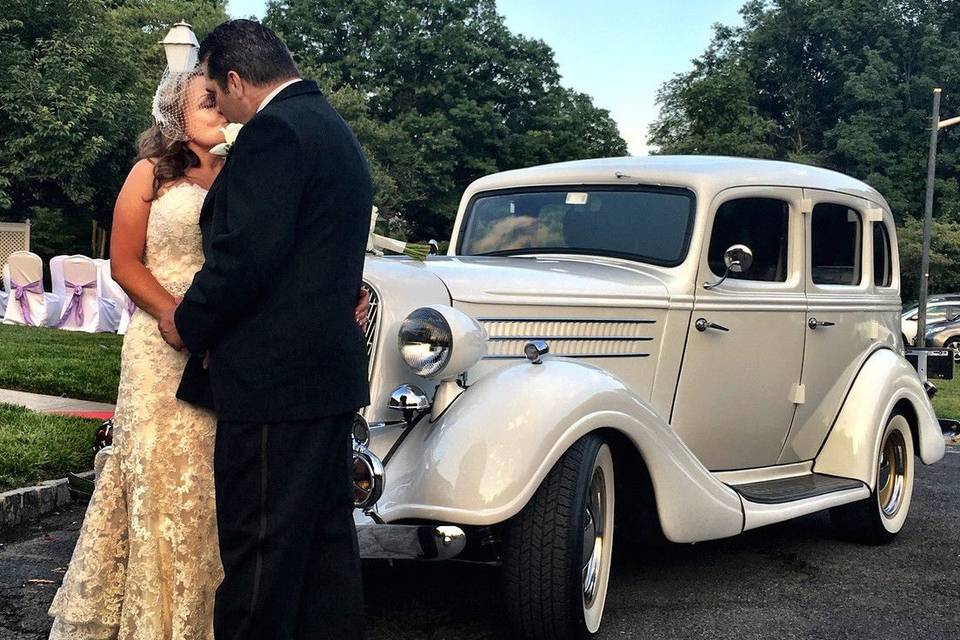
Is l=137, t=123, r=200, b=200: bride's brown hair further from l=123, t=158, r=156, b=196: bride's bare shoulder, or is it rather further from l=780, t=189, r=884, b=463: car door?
l=780, t=189, r=884, b=463: car door

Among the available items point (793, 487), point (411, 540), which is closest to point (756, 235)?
point (793, 487)

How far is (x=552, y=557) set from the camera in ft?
11.5

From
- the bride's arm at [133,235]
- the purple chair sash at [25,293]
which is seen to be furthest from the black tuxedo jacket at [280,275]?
the purple chair sash at [25,293]

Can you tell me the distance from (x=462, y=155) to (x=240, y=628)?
146 ft

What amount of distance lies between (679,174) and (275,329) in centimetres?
305

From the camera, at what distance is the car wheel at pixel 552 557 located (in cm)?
350

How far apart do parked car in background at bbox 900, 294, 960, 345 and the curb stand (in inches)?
869

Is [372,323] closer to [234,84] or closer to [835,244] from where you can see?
[234,84]

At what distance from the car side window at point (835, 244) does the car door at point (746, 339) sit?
0.61 ft

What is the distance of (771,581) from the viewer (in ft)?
15.8

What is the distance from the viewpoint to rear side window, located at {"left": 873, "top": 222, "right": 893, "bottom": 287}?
615cm

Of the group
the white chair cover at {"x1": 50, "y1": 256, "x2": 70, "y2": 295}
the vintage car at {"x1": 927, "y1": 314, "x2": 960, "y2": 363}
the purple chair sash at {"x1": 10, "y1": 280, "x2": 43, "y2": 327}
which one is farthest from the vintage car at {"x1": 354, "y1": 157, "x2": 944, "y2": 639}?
the vintage car at {"x1": 927, "y1": 314, "x2": 960, "y2": 363}

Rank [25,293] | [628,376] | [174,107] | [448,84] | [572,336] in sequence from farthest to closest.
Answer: [448,84] < [25,293] < [628,376] < [572,336] < [174,107]

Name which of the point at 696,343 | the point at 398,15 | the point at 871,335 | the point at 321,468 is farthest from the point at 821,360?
the point at 398,15
